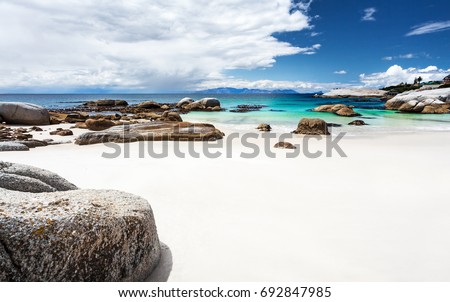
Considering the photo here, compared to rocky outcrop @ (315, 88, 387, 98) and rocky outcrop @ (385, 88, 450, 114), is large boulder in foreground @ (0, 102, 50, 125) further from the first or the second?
rocky outcrop @ (315, 88, 387, 98)

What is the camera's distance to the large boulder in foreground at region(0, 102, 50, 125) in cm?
1861

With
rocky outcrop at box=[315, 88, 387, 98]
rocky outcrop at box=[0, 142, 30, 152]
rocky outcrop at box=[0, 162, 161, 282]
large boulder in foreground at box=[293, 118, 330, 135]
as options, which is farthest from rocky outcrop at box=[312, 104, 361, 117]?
rocky outcrop at box=[315, 88, 387, 98]

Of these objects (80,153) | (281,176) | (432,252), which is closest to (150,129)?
(80,153)

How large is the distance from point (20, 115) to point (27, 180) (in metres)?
18.8

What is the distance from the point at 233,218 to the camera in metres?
4.42

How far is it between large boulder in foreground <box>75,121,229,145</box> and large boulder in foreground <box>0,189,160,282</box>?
933 centimetres

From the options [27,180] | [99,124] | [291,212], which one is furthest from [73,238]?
[99,124]

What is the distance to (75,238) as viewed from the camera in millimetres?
2346

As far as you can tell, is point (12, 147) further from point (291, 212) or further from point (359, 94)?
point (359, 94)

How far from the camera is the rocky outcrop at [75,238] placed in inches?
86.0

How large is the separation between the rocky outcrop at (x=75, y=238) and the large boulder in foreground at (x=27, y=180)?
2.16 feet

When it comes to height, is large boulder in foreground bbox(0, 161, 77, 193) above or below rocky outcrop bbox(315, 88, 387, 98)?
below

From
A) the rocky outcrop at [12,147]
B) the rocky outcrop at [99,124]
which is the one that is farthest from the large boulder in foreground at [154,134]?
the rocky outcrop at [99,124]

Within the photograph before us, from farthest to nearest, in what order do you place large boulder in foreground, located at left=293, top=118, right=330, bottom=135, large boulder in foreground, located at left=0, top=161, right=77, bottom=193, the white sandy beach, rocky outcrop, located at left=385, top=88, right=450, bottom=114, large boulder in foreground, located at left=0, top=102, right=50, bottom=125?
1. rocky outcrop, located at left=385, top=88, right=450, bottom=114
2. large boulder in foreground, located at left=0, top=102, right=50, bottom=125
3. large boulder in foreground, located at left=293, top=118, right=330, bottom=135
4. large boulder in foreground, located at left=0, top=161, right=77, bottom=193
5. the white sandy beach
